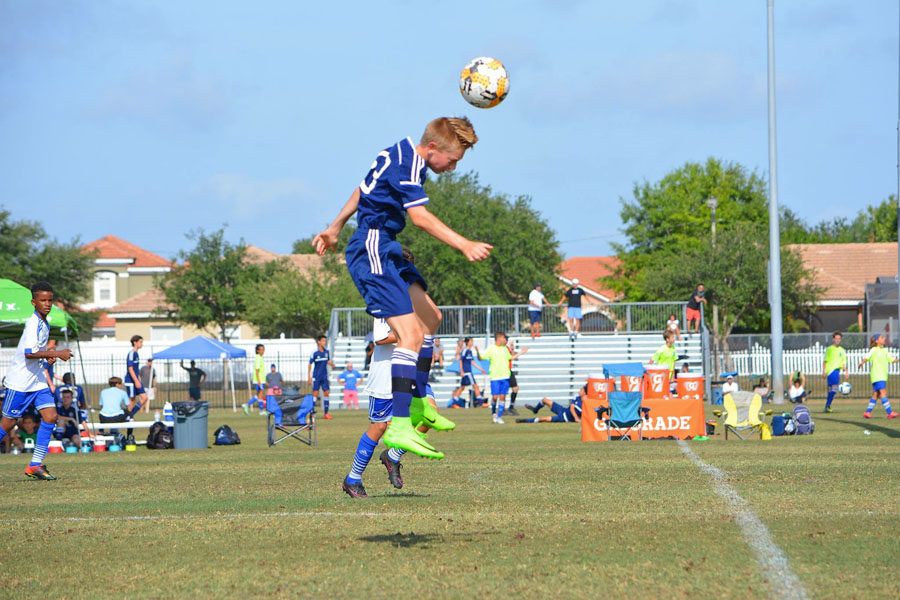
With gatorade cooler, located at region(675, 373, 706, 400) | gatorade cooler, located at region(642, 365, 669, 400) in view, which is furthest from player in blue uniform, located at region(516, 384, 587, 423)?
gatorade cooler, located at region(675, 373, 706, 400)

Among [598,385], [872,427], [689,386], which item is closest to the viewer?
[872,427]

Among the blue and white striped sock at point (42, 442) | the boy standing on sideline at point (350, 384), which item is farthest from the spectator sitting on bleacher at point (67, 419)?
the boy standing on sideline at point (350, 384)

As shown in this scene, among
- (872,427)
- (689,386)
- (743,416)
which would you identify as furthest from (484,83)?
(872,427)

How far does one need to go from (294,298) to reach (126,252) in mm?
39521

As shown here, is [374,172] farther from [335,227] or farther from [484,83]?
[484,83]

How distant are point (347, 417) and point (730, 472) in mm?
20050

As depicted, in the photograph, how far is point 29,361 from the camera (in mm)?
11297

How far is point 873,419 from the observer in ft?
73.0

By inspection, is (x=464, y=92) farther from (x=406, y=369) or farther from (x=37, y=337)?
(x=37, y=337)

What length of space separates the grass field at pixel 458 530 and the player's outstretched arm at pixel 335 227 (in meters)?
1.84

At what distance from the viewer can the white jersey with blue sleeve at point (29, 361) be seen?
440 inches

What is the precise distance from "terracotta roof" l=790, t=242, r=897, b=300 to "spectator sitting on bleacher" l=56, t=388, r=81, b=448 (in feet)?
179

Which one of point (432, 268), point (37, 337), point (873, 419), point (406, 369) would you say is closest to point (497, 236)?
point (432, 268)

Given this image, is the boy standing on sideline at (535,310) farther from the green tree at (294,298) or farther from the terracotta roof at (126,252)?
the terracotta roof at (126,252)
